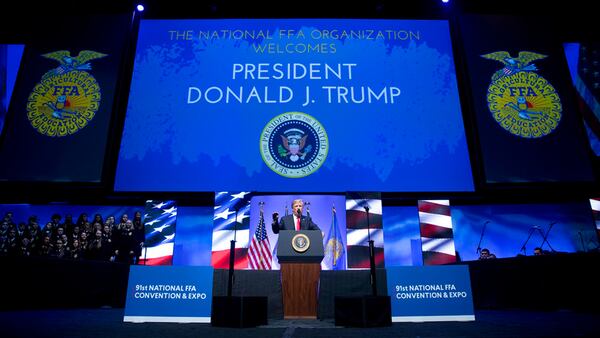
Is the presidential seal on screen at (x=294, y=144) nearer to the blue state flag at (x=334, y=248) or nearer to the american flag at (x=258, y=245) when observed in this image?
the american flag at (x=258, y=245)

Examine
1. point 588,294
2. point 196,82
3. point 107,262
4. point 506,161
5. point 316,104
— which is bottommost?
point 588,294

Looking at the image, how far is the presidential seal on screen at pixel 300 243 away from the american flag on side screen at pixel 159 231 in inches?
170

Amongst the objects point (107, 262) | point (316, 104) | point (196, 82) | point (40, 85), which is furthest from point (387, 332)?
point (40, 85)

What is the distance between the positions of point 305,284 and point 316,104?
169 inches

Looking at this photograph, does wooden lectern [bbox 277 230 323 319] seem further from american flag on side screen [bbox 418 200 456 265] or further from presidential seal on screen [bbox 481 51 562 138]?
presidential seal on screen [bbox 481 51 562 138]

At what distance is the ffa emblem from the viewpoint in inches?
301

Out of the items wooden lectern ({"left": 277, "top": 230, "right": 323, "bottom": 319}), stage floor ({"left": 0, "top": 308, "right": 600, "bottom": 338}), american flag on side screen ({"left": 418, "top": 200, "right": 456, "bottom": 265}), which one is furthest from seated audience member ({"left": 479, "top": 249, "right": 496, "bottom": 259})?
wooden lectern ({"left": 277, "top": 230, "right": 323, "bottom": 319})

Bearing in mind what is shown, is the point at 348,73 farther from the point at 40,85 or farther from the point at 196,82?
the point at 40,85

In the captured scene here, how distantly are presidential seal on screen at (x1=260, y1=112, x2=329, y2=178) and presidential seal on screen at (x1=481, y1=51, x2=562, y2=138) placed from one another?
3496mm

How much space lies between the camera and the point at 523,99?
7.88 meters

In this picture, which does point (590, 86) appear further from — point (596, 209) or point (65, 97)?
point (65, 97)

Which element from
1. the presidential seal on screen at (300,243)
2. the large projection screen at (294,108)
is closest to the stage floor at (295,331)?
the presidential seal on screen at (300,243)

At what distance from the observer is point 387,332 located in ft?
10.2

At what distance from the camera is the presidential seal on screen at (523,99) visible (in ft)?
25.0
